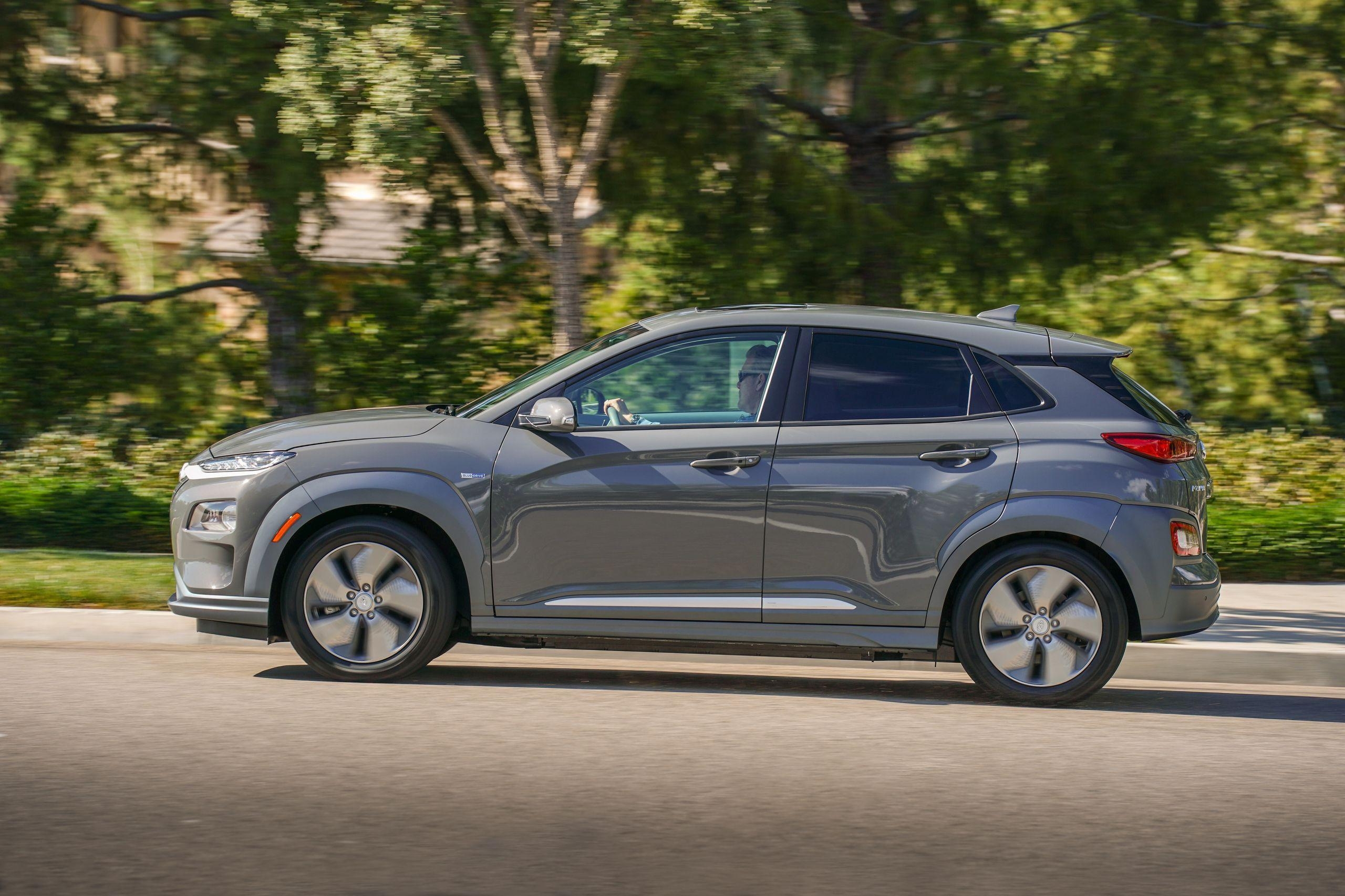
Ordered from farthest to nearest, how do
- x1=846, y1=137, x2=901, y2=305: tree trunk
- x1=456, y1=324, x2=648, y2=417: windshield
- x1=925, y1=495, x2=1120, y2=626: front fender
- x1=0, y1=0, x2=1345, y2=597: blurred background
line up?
x1=846, y1=137, x2=901, y2=305: tree trunk
x1=0, y1=0, x2=1345, y2=597: blurred background
x1=456, y1=324, x2=648, y2=417: windshield
x1=925, y1=495, x2=1120, y2=626: front fender

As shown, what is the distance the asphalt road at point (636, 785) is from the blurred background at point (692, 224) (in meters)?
4.37

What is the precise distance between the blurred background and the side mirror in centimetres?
387

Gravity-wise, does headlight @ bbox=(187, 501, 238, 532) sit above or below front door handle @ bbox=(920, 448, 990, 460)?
below

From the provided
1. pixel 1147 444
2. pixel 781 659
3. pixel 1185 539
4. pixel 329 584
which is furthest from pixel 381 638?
pixel 1185 539

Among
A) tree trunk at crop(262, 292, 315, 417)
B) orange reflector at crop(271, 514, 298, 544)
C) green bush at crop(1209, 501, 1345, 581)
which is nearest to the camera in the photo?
orange reflector at crop(271, 514, 298, 544)

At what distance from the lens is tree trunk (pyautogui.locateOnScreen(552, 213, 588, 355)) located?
9.63 meters

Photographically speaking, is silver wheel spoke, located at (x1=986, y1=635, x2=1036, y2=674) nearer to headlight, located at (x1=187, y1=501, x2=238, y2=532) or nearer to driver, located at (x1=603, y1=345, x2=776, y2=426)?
driver, located at (x1=603, y1=345, x2=776, y2=426)

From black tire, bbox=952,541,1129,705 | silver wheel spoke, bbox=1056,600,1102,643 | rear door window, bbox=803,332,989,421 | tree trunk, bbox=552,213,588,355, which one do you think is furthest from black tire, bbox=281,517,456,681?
tree trunk, bbox=552,213,588,355

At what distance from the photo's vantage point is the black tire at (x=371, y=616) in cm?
683

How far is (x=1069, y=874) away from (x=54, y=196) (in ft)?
37.0

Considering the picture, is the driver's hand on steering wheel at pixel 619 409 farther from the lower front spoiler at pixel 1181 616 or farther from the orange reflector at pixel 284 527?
the lower front spoiler at pixel 1181 616

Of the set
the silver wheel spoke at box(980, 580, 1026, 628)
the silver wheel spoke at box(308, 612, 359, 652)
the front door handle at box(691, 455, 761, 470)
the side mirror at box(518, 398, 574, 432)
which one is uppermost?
the side mirror at box(518, 398, 574, 432)

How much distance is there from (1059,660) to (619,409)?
7.56ft

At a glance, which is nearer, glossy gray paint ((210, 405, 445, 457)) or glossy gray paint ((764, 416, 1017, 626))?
glossy gray paint ((764, 416, 1017, 626))
